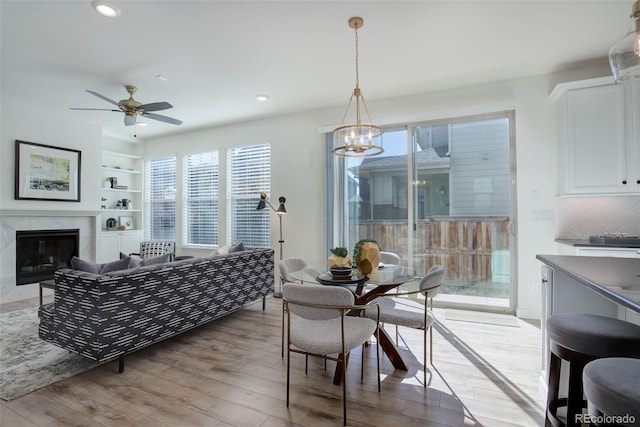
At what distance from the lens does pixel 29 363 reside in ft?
8.52

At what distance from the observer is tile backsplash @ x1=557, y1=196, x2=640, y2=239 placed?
10.7ft

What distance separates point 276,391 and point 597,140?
3.86 m

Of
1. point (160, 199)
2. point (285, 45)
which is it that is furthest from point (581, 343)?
point (160, 199)

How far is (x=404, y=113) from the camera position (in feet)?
14.0

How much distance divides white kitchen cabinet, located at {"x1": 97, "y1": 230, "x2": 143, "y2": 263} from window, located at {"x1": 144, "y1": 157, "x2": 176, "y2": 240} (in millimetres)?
263

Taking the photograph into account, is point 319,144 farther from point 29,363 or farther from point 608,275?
point 29,363

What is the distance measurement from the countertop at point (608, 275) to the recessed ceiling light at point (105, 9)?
354 centimetres

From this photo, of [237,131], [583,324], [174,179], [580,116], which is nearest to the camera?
[583,324]

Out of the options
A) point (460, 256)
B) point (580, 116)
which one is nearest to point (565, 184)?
point (580, 116)

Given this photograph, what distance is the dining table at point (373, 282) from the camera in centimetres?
222

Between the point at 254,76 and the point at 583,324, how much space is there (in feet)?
12.0

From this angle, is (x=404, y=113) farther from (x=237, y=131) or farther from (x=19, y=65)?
(x=19, y=65)

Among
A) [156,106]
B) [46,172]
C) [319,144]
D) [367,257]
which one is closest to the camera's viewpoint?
[367,257]

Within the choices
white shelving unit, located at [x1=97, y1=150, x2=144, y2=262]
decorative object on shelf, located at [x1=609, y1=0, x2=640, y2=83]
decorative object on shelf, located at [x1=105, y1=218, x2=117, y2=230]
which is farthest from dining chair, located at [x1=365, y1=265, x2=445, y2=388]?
decorative object on shelf, located at [x1=105, y1=218, x2=117, y2=230]
